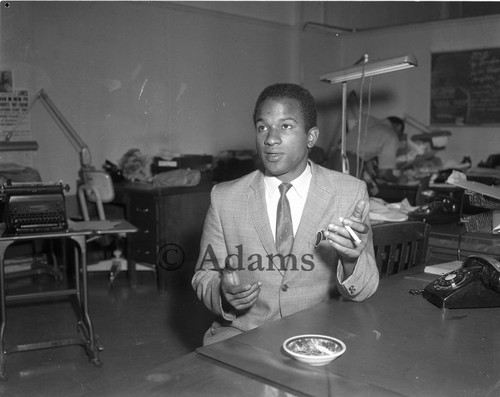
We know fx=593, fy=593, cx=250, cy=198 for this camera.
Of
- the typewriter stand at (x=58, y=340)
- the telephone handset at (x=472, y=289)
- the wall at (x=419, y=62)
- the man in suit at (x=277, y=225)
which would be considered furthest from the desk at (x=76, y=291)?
the wall at (x=419, y=62)

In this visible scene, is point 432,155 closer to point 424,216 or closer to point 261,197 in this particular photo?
point 424,216

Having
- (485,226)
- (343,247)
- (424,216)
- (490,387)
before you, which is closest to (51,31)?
(424,216)

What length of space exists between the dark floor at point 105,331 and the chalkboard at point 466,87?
331 centimetres

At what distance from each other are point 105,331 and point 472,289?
9.14 feet

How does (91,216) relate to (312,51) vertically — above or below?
below

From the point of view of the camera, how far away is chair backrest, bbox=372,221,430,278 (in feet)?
7.29

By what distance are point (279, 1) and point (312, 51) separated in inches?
28.1

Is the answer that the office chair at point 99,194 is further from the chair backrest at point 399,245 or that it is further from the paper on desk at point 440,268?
the paper on desk at point 440,268

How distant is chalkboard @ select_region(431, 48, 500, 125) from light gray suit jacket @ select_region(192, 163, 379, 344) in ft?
15.0

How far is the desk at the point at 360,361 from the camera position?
1171 mm

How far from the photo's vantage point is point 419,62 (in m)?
6.50

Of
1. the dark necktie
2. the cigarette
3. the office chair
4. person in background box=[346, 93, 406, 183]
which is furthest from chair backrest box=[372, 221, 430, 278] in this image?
the office chair

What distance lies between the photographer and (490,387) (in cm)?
119

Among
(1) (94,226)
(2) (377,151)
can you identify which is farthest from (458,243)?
(2) (377,151)
